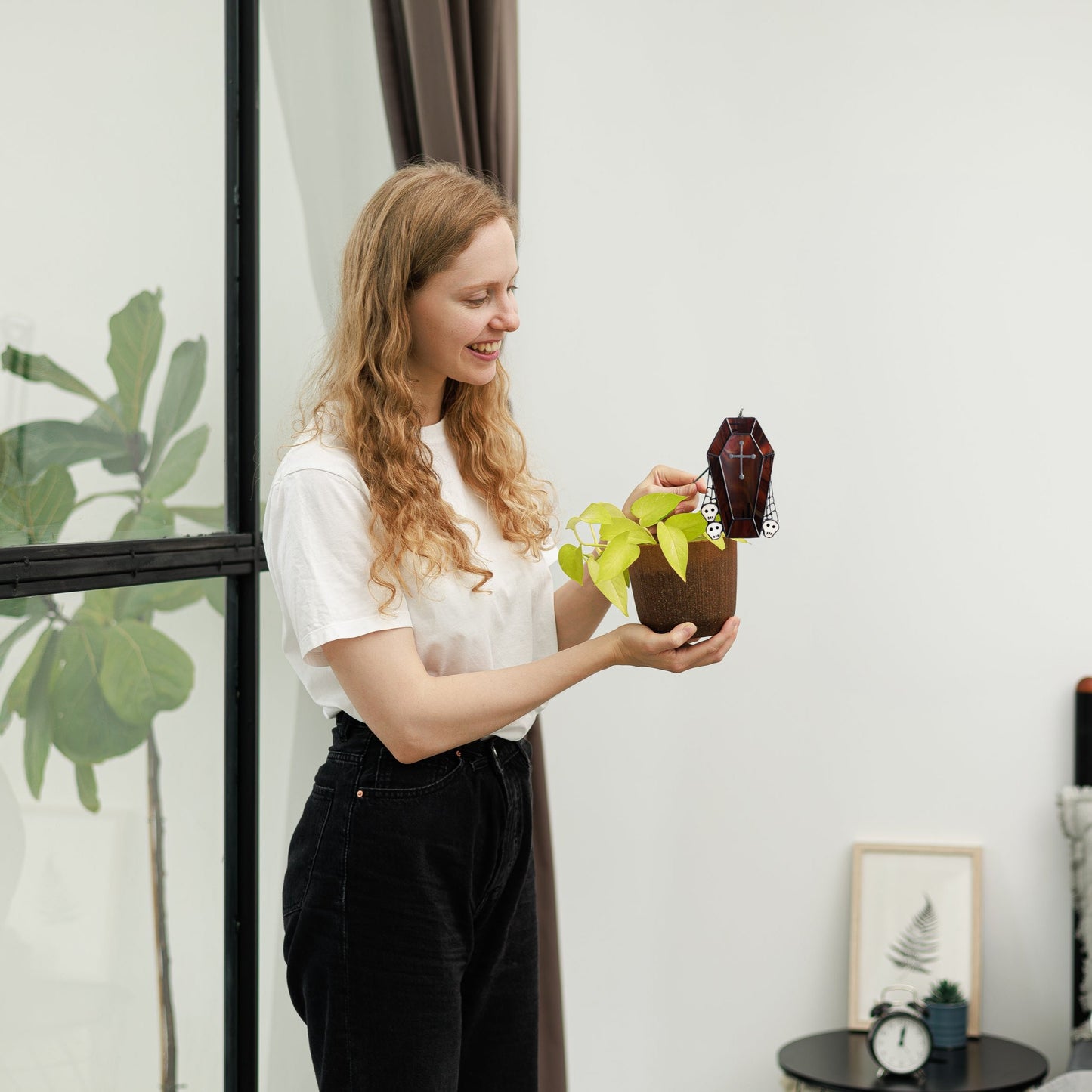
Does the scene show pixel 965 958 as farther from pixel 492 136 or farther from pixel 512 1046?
pixel 492 136

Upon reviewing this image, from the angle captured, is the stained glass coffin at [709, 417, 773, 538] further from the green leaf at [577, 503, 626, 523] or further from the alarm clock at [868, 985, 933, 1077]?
the alarm clock at [868, 985, 933, 1077]

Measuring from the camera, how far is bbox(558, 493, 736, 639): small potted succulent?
1205 mm

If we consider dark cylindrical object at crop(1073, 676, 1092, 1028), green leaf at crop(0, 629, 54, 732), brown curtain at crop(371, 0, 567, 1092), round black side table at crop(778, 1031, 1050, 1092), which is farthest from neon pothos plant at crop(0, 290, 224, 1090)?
dark cylindrical object at crop(1073, 676, 1092, 1028)

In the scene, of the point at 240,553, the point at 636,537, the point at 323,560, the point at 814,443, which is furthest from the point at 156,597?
the point at 814,443

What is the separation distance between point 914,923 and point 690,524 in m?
1.48

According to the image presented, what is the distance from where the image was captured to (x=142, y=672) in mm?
1658

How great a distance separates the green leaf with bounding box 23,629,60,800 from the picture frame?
1597 millimetres

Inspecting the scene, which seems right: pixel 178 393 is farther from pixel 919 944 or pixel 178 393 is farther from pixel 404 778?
pixel 919 944

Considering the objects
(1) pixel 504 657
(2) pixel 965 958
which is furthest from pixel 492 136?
(2) pixel 965 958

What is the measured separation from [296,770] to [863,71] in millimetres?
1732

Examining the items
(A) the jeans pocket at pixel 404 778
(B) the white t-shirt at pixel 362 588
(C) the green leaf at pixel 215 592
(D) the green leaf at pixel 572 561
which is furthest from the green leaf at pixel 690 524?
(C) the green leaf at pixel 215 592

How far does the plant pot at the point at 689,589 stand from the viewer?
123 centimetres

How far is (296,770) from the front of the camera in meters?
2.13

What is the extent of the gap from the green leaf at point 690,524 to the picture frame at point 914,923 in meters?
1.40
